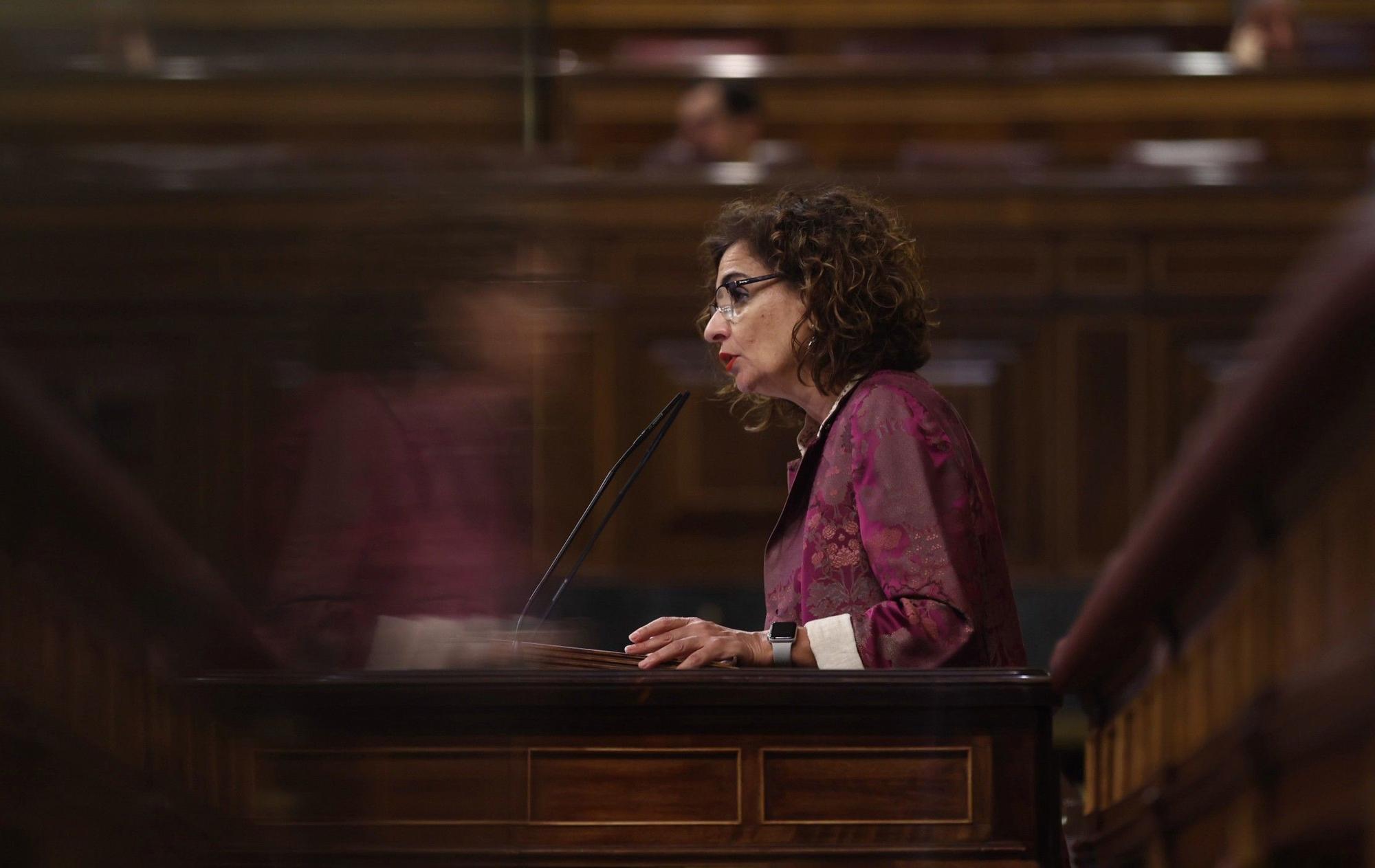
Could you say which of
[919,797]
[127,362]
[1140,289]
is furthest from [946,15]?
[127,362]

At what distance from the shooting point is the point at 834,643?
39.5 inches

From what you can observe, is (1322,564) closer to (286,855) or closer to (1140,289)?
(286,855)

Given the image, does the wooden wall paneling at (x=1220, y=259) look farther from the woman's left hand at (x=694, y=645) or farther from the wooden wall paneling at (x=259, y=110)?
the wooden wall paneling at (x=259, y=110)

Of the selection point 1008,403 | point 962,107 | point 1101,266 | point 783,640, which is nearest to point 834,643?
point 783,640

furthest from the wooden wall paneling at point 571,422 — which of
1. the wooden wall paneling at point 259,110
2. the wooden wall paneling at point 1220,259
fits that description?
the wooden wall paneling at point 1220,259

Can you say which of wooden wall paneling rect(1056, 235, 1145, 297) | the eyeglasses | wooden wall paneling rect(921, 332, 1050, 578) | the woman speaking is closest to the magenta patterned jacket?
the woman speaking

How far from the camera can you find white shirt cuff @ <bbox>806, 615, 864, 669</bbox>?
3.26 feet

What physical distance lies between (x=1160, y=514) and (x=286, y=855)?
0.30m

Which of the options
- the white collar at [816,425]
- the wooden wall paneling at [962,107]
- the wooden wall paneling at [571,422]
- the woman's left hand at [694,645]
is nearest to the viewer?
the wooden wall paneling at [571,422]

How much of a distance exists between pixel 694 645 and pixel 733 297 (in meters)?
0.35

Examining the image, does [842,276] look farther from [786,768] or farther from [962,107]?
[962,107]

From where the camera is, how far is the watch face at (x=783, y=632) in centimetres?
102

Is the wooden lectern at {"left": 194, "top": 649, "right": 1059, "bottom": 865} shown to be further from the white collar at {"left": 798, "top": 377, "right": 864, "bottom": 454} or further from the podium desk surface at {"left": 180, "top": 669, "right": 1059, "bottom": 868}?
the white collar at {"left": 798, "top": 377, "right": 864, "bottom": 454}

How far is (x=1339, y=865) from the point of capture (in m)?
0.40
